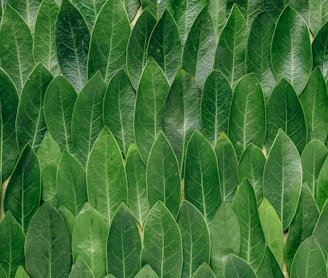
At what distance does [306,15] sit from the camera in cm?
72

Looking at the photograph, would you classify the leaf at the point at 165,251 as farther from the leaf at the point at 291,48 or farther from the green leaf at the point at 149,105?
the leaf at the point at 291,48

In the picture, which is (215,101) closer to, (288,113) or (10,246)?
(288,113)

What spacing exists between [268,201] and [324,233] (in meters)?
0.07

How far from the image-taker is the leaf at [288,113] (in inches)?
26.0

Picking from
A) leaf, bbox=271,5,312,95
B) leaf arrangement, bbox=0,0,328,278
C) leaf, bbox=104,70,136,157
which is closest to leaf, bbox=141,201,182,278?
leaf arrangement, bbox=0,0,328,278

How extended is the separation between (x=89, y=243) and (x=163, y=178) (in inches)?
4.1

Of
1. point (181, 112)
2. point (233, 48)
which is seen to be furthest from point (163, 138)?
point (233, 48)

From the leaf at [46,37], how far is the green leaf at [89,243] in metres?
0.18

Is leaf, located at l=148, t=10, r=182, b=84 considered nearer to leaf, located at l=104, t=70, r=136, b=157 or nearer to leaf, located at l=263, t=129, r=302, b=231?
leaf, located at l=104, t=70, r=136, b=157

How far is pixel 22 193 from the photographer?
0.63 metres

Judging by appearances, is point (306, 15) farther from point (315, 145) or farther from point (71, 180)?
point (71, 180)

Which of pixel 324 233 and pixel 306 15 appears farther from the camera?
pixel 306 15

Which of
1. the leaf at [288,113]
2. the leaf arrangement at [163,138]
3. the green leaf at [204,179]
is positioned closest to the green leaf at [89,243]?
the leaf arrangement at [163,138]

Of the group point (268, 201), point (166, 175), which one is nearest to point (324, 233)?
point (268, 201)
